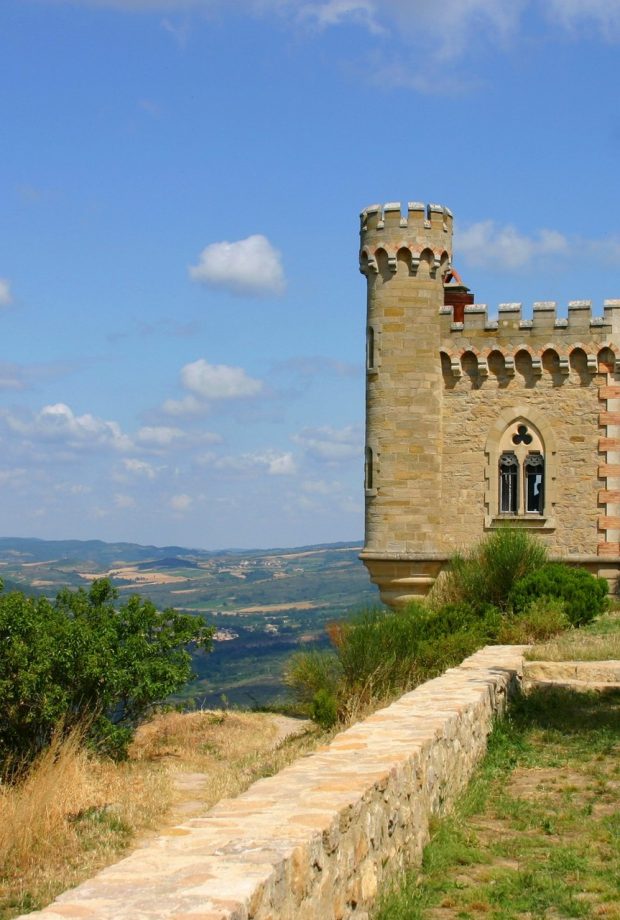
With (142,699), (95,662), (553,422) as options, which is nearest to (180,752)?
(142,699)

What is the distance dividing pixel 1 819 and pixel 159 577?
13982cm

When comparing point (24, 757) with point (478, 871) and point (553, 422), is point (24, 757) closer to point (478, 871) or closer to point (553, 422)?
point (478, 871)

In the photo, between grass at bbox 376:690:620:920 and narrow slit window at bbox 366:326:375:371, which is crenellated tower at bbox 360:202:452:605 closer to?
narrow slit window at bbox 366:326:375:371

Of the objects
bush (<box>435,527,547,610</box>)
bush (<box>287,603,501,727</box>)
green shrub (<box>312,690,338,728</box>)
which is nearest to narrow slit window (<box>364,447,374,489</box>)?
bush (<box>435,527,547,610</box>)

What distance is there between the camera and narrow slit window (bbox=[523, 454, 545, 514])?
22.2 m

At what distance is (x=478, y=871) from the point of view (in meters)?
6.47

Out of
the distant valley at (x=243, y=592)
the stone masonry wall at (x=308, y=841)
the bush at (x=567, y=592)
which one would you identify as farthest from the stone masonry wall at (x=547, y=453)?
the distant valley at (x=243, y=592)

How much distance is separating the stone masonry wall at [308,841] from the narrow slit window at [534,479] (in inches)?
560

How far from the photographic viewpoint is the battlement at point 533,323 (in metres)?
22.1

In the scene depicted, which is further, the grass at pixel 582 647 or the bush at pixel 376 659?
the grass at pixel 582 647

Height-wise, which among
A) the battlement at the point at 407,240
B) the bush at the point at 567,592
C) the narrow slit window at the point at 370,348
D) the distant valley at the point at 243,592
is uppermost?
the battlement at the point at 407,240

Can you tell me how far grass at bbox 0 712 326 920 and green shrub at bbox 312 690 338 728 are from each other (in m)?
0.24

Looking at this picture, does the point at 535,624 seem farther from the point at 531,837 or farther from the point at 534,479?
the point at 531,837

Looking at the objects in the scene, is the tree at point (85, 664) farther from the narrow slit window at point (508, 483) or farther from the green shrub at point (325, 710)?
the narrow slit window at point (508, 483)
